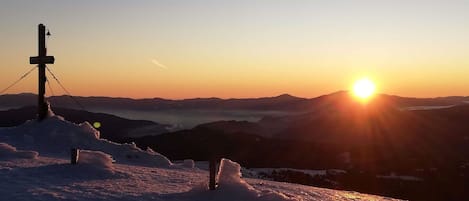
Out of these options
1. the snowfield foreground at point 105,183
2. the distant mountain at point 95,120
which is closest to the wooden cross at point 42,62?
the snowfield foreground at point 105,183

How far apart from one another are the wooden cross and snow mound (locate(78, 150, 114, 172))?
8.56 metres

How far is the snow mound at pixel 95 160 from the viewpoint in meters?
15.9

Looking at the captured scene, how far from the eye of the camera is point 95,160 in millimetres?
16406

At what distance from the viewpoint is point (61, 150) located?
21.7m

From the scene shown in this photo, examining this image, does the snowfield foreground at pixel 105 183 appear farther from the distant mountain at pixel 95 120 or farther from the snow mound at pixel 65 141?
the distant mountain at pixel 95 120

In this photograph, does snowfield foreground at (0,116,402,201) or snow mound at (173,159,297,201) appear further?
snow mound at (173,159,297,201)

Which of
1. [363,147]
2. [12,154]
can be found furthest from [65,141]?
[363,147]

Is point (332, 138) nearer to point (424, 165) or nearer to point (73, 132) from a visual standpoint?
point (424, 165)

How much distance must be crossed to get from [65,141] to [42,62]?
3694 millimetres

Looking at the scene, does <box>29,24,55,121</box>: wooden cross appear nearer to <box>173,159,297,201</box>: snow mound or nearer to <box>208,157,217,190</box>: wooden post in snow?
<box>173,159,297,201</box>: snow mound

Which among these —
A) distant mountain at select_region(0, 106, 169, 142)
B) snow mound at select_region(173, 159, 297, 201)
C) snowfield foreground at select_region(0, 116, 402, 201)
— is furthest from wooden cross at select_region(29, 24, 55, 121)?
distant mountain at select_region(0, 106, 169, 142)

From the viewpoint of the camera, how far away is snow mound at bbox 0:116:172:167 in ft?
72.1

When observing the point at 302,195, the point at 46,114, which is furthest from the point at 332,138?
the point at 302,195

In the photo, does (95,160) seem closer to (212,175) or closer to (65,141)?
(212,175)
